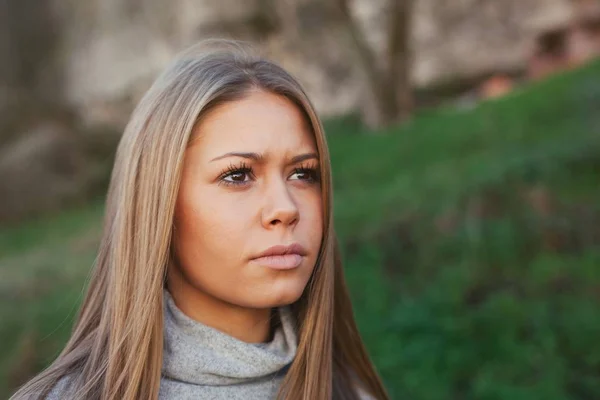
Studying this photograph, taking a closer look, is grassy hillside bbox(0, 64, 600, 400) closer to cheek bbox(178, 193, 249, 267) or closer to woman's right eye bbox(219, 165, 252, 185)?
cheek bbox(178, 193, 249, 267)

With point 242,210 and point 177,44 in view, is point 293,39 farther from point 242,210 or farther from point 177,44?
point 242,210

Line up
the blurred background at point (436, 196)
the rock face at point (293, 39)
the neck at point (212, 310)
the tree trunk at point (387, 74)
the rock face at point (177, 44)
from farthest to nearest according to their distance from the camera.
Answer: the rock face at point (293, 39)
the rock face at point (177, 44)
the tree trunk at point (387, 74)
the blurred background at point (436, 196)
the neck at point (212, 310)

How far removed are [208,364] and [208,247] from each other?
0.91 ft

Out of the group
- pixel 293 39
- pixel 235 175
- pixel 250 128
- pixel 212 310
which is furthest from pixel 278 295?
pixel 293 39

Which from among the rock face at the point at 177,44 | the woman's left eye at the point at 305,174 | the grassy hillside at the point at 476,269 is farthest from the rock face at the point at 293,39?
the woman's left eye at the point at 305,174

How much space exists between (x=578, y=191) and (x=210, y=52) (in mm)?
3155

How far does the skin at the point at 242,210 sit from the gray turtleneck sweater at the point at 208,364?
0.06m

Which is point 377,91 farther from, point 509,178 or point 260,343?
point 260,343

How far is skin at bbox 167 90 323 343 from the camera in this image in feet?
5.78

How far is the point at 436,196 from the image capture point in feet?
15.8

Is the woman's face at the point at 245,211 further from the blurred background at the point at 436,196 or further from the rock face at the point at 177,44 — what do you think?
the rock face at the point at 177,44

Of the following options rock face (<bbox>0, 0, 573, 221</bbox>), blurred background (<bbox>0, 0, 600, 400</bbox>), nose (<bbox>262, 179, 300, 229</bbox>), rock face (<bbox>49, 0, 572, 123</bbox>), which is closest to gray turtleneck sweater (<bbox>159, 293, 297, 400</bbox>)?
nose (<bbox>262, 179, 300, 229</bbox>)

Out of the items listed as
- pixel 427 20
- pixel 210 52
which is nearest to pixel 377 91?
pixel 427 20

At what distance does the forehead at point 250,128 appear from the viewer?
1787 mm
